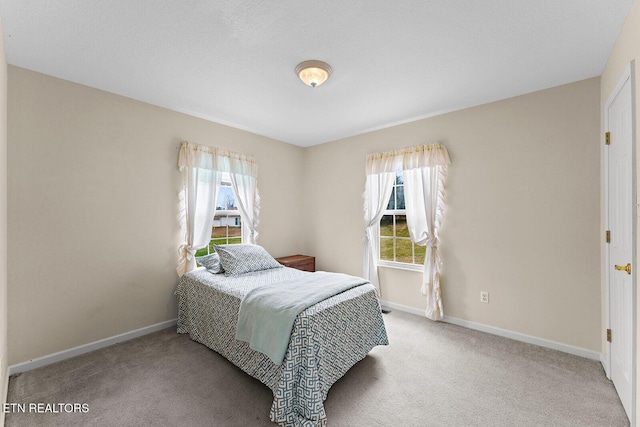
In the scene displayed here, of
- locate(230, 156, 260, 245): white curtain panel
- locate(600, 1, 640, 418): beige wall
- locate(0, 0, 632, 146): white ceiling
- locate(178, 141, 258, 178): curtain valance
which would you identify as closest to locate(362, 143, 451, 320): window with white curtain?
locate(0, 0, 632, 146): white ceiling

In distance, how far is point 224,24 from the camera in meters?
1.85

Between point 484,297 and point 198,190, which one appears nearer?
point 484,297

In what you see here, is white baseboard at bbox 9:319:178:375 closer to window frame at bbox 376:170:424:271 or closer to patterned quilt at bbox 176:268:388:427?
patterned quilt at bbox 176:268:388:427

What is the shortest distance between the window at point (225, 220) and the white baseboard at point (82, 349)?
0.95m

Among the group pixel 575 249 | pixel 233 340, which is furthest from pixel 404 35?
pixel 233 340

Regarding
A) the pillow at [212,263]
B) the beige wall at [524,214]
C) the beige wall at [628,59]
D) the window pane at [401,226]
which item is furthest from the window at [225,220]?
the beige wall at [628,59]

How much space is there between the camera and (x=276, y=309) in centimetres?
206

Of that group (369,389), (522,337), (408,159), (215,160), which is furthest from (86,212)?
(522,337)

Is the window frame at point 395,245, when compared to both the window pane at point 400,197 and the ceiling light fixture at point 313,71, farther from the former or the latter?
the ceiling light fixture at point 313,71

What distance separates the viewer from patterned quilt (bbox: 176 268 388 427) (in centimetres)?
180

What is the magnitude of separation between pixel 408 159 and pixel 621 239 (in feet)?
6.95

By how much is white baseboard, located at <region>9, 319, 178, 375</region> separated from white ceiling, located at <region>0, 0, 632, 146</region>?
247 cm

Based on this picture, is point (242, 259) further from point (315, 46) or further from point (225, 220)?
point (315, 46)

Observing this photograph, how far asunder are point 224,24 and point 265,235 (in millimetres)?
2923
